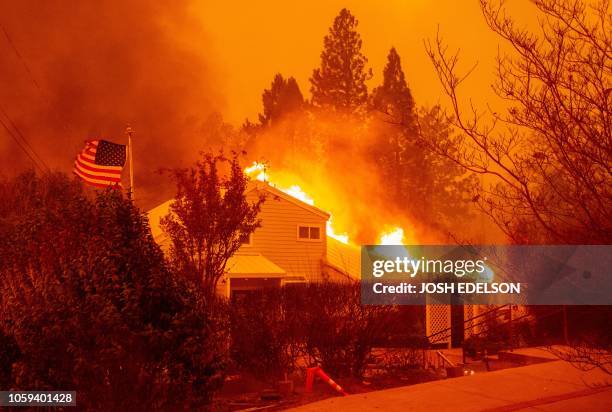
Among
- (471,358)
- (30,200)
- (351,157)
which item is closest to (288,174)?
(351,157)

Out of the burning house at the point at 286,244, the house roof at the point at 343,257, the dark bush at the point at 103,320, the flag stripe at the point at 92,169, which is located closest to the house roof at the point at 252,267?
the burning house at the point at 286,244

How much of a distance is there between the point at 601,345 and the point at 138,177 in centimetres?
4441

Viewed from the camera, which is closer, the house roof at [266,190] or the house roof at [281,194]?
the house roof at [281,194]

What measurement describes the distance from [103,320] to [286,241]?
57.8ft

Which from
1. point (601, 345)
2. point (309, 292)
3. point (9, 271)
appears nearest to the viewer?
point (9, 271)

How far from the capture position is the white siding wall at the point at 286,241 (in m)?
21.7

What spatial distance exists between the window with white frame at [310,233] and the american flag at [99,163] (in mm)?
8169

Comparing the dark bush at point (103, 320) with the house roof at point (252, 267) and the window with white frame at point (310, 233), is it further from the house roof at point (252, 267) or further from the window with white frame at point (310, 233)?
the window with white frame at point (310, 233)

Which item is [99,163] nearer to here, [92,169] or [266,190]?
[92,169]

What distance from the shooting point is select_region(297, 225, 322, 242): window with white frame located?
22781 mm

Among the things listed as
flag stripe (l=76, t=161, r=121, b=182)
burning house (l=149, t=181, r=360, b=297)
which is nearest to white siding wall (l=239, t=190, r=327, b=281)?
burning house (l=149, t=181, r=360, b=297)

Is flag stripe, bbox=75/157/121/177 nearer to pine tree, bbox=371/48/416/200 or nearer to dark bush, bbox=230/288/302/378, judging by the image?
dark bush, bbox=230/288/302/378

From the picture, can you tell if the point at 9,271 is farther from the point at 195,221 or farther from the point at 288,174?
the point at 288,174

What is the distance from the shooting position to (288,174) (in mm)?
47625
